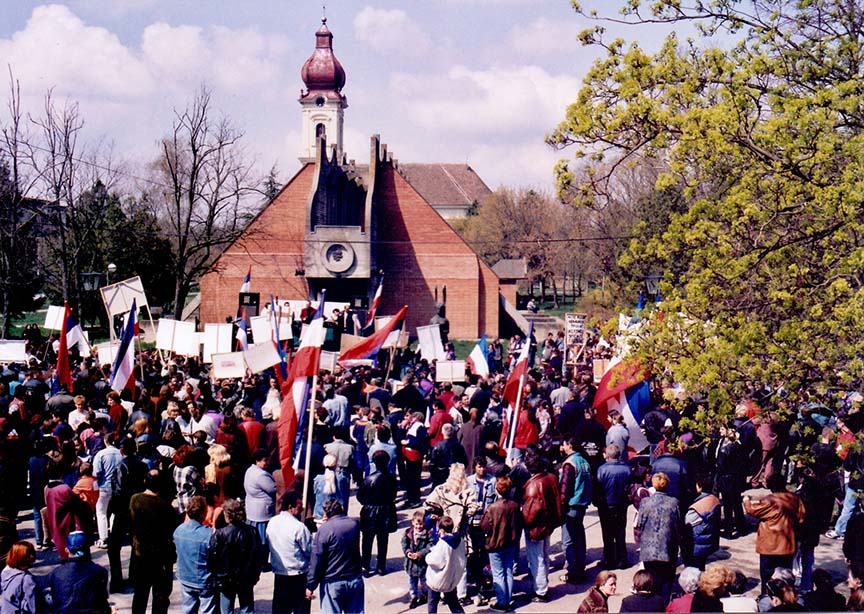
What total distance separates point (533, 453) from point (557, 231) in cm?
5597

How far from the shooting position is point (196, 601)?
27.6 feet

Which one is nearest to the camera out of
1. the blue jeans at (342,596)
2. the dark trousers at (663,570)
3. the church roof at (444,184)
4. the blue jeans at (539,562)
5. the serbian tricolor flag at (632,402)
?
the blue jeans at (342,596)

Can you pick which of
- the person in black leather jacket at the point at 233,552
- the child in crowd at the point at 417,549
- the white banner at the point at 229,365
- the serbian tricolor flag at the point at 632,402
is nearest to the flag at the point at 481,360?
the white banner at the point at 229,365

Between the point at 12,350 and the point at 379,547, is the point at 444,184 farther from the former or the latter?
the point at 379,547

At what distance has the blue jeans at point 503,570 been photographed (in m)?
9.72

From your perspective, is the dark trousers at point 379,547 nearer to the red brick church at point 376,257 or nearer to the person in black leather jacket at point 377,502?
the person in black leather jacket at point 377,502

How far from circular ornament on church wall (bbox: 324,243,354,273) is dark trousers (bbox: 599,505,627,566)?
3116 cm

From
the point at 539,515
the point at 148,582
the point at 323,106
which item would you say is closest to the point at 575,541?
the point at 539,515

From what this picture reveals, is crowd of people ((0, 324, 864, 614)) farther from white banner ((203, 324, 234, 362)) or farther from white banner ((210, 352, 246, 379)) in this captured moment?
white banner ((203, 324, 234, 362))

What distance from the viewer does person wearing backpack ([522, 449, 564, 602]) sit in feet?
32.8

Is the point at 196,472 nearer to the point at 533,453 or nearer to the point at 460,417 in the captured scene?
the point at 533,453

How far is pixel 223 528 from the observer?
827cm

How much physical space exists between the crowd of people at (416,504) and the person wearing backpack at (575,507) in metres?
0.02

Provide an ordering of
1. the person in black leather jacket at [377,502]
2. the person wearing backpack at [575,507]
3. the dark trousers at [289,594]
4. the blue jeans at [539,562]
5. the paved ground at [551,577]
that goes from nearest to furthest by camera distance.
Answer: the dark trousers at [289,594] → the paved ground at [551,577] → the blue jeans at [539,562] → the person in black leather jacket at [377,502] → the person wearing backpack at [575,507]
